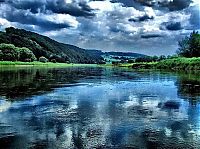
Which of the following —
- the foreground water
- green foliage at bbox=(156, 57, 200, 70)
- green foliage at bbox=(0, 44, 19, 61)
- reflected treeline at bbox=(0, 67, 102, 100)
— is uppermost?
green foliage at bbox=(0, 44, 19, 61)

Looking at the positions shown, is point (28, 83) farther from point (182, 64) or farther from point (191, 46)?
point (191, 46)

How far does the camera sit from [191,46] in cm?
17362

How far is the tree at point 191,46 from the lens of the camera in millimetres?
167462

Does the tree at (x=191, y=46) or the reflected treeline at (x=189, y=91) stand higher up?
the tree at (x=191, y=46)

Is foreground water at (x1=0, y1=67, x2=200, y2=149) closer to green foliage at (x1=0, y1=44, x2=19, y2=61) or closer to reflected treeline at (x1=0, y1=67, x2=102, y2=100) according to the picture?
reflected treeline at (x1=0, y1=67, x2=102, y2=100)

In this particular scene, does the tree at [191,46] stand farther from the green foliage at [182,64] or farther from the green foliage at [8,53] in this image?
the green foliage at [8,53]

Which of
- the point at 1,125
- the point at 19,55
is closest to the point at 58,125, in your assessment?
the point at 1,125

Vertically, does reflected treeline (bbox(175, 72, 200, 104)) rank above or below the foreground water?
above

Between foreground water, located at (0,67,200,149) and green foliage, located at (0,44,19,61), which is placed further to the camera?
green foliage, located at (0,44,19,61)

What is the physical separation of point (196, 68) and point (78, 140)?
4628 inches

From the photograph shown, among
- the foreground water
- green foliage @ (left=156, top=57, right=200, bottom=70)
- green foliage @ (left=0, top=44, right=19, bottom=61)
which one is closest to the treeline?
green foliage @ (left=156, top=57, right=200, bottom=70)

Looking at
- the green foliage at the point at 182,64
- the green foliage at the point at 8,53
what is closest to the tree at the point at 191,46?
the green foliage at the point at 182,64

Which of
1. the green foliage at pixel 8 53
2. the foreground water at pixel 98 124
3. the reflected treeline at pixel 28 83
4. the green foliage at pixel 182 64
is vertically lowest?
the foreground water at pixel 98 124

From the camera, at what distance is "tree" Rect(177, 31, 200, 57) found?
549 feet
